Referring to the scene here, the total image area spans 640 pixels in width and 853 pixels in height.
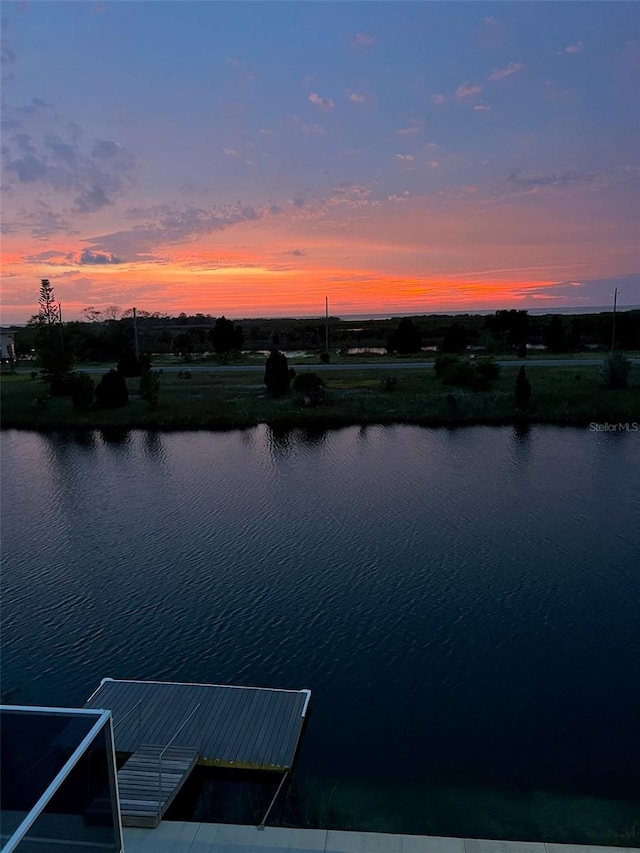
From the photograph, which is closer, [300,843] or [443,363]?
[300,843]

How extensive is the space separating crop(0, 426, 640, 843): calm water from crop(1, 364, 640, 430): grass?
8.28 m

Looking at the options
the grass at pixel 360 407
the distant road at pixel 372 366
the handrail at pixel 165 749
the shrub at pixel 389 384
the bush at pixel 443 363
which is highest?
the bush at pixel 443 363

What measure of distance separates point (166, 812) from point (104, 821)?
12.2 ft

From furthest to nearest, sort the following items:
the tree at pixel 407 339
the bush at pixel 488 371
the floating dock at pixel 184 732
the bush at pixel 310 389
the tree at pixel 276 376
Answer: the tree at pixel 407 339 → the bush at pixel 488 371 → the tree at pixel 276 376 → the bush at pixel 310 389 → the floating dock at pixel 184 732

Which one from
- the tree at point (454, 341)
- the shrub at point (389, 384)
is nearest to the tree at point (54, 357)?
the shrub at point (389, 384)

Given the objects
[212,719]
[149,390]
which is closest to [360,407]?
[149,390]

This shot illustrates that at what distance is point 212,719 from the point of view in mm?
12203

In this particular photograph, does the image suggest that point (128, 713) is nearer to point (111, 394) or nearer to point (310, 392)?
point (310, 392)

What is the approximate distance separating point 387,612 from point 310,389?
2760cm

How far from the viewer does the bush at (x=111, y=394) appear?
4334 centimetres

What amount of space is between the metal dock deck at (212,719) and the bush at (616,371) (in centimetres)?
3612

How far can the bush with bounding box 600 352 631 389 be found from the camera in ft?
136

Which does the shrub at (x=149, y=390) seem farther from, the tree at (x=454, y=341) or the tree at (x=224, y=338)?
the tree at (x=454, y=341)

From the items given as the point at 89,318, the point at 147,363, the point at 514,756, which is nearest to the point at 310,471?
the point at 514,756
